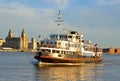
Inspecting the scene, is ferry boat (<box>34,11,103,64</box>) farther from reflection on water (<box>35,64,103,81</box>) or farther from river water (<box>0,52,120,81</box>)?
reflection on water (<box>35,64,103,81</box>)

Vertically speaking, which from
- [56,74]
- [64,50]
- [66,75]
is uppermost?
[64,50]

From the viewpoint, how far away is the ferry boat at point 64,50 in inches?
3644

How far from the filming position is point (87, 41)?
11781 cm

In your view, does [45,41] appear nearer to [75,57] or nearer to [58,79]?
[75,57]

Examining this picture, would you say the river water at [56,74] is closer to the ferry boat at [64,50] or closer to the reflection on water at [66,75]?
the reflection on water at [66,75]

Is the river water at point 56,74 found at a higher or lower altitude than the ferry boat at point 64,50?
Result: lower

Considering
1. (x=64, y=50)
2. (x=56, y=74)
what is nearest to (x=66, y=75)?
(x=56, y=74)

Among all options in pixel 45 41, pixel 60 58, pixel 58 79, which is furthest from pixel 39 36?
pixel 58 79

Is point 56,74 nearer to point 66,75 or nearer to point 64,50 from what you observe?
point 66,75

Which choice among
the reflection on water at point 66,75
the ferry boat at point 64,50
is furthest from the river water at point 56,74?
the ferry boat at point 64,50

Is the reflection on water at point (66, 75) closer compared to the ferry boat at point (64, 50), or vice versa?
the reflection on water at point (66, 75)

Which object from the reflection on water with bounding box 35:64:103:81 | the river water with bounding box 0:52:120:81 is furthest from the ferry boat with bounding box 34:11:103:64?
the reflection on water with bounding box 35:64:103:81

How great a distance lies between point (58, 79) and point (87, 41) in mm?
58816

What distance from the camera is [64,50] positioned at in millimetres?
96188
